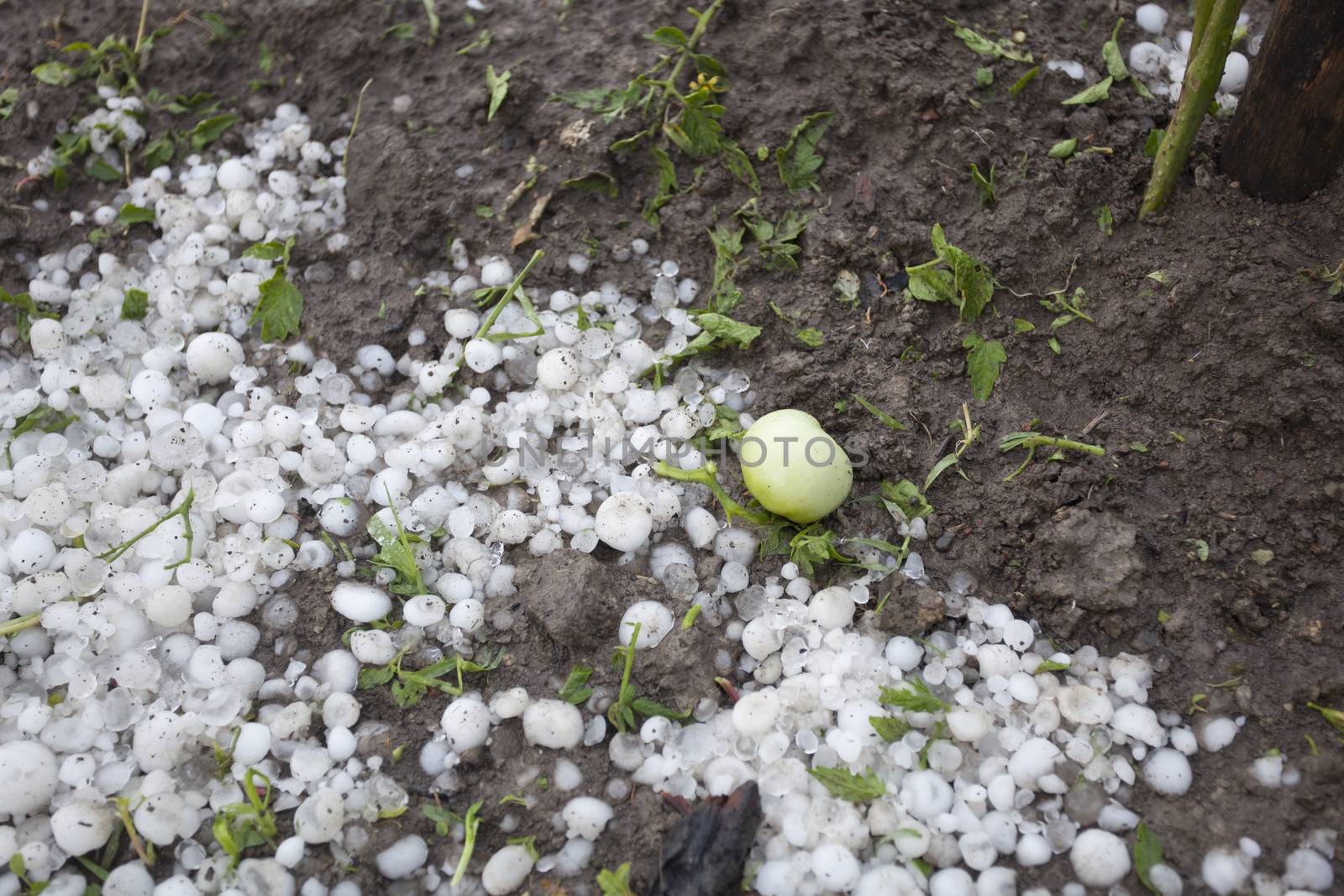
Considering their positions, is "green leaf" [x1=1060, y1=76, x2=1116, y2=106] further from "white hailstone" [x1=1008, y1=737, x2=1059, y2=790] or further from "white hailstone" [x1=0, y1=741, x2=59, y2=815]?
"white hailstone" [x1=0, y1=741, x2=59, y2=815]

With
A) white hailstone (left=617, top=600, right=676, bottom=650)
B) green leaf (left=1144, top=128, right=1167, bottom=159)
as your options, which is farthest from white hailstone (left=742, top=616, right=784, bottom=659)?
green leaf (left=1144, top=128, right=1167, bottom=159)

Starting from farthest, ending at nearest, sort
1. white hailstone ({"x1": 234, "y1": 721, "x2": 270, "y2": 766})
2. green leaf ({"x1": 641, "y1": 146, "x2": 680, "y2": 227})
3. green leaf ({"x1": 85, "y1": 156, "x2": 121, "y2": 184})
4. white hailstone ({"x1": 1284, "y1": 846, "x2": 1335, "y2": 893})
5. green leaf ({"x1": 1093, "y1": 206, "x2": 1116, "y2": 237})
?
green leaf ({"x1": 85, "y1": 156, "x2": 121, "y2": 184}) → green leaf ({"x1": 641, "y1": 146, "x2": 680, "y2": 227}) → green leaf ({"x1": 1093, "y1": 206, "x2": 1116, "y2": 237}) → white hailstone ({"x1": 234, "y1": 721, "x2": 270, "y2": 766}) → white hailstone ({"x1": 1284, "y1": 846, "x2": 1335, "y2": 893})

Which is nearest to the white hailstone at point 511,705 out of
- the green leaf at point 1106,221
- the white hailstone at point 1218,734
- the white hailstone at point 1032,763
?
the white hailstone at point 1032,763

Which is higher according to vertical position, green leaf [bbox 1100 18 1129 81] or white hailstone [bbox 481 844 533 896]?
green leaf [bbox 1100 18 1129 81]

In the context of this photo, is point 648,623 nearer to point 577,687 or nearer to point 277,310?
point 577,687

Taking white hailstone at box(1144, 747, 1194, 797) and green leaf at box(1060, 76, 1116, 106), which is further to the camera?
green leaf at box(1060, 76, 1116, 106)

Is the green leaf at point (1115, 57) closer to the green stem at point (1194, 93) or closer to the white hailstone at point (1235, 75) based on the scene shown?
the white hailstone at point (1235, 75)
